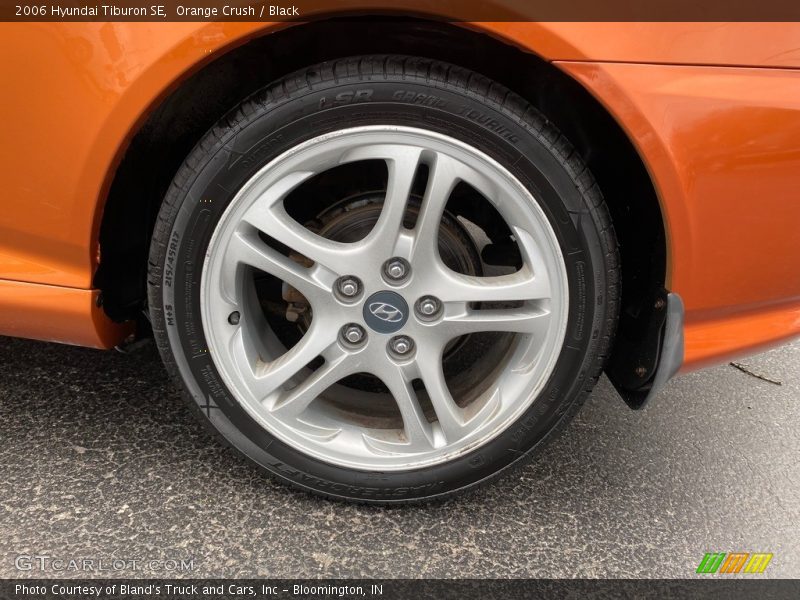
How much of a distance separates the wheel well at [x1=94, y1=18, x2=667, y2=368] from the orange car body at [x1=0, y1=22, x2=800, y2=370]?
0.08m

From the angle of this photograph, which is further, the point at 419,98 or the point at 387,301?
the point at 387,301

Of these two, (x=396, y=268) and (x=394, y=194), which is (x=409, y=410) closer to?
(x=396, y=268)

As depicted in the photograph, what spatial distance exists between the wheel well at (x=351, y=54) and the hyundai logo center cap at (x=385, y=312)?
1.55ft

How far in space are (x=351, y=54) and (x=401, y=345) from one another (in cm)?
59

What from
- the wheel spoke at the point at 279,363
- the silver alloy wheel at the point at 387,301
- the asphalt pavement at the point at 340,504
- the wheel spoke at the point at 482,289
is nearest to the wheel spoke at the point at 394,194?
the silver alloy wheel at the point at 387,301

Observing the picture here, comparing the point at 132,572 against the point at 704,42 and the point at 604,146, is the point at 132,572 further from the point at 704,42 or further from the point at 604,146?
the point at 704,42

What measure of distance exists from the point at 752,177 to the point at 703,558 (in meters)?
0.79

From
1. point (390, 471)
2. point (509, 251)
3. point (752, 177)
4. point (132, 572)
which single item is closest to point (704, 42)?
point (752, 177)

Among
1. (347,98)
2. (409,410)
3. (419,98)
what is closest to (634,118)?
(419,98)

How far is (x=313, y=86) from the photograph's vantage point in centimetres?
115

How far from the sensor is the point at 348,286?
1.26 metres

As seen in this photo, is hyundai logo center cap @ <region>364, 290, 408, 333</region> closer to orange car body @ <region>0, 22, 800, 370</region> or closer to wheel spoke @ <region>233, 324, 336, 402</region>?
wheel spoke @ <region>233, 324, 336, 402</region>

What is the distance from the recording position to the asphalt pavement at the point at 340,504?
126 cm

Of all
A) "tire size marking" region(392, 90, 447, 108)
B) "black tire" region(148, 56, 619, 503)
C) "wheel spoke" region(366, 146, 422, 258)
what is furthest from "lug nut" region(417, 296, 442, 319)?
"tire size marking" region(392, 90, 447, 108)
